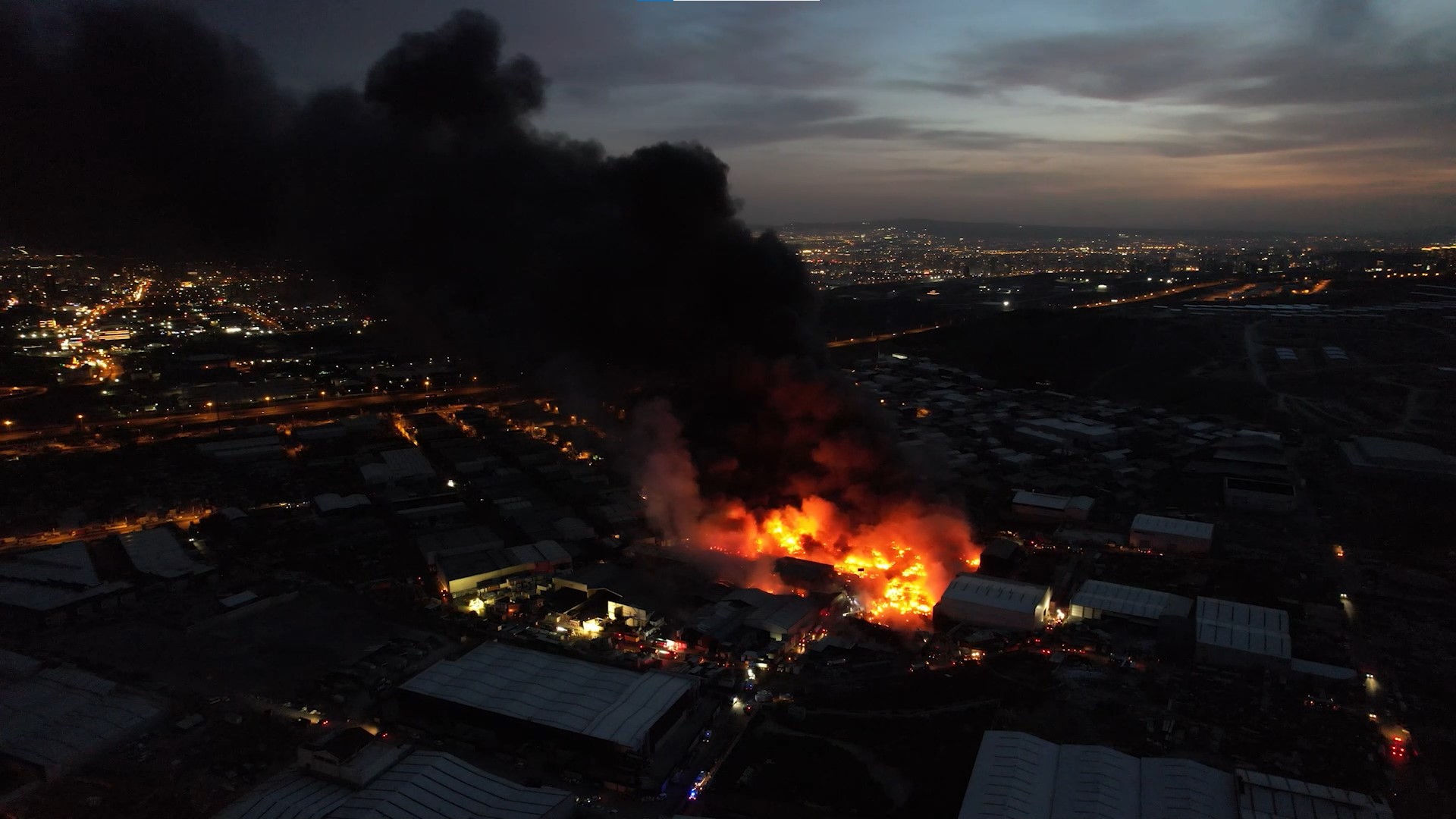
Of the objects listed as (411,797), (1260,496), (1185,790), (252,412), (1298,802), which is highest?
(1260,496)

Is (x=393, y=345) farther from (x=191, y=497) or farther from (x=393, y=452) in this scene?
(x=191, y=497)

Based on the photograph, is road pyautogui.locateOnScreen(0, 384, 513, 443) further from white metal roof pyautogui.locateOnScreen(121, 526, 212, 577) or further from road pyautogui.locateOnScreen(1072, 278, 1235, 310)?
road pyautogui.locateOnScreen(1072, 278, 1235, 310)

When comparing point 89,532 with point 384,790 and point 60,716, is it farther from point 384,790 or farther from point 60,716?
point 384,790

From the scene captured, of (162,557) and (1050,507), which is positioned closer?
(162,557)

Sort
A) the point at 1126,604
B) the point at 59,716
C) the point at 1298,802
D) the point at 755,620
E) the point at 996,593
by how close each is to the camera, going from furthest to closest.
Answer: the point at 996,593 < the point at 1126,604 < the point at 755,620 < the point at 59,716 < the point at 1298,802

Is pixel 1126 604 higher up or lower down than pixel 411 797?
higher up

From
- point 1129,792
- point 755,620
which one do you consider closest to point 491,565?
point 755,620

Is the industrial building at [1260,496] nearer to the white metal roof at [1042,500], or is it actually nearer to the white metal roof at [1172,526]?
the white metal roof at [1172,526]
